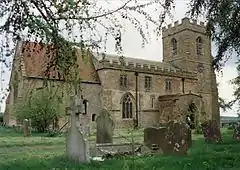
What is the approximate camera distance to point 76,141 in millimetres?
10539

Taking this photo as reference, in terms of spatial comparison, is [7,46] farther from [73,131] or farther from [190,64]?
[190,64]

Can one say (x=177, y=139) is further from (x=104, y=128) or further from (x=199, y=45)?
(x=199, y=45)

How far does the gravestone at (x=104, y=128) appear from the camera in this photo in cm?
1477

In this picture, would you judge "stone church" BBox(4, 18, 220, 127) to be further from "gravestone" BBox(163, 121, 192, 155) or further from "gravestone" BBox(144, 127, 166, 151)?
"gravestone" BBox(163, 121, 192, 155)

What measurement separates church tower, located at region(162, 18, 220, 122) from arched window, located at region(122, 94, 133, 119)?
11.2 meters

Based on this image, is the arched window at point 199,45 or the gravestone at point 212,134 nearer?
the gravestone at point 212,134

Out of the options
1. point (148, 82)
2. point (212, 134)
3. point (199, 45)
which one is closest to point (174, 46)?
point (199, 45)

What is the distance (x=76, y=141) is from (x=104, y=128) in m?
4.39

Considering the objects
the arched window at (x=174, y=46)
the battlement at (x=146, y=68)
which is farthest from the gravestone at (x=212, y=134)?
the arched window at (x=174, y=46)

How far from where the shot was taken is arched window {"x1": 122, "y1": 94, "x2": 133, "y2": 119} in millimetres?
41531

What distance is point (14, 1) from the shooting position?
4.82m

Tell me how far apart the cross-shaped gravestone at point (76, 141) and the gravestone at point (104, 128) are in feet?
12.6

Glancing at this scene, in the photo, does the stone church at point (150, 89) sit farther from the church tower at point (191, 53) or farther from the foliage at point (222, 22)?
the foliage at point (222, 22)

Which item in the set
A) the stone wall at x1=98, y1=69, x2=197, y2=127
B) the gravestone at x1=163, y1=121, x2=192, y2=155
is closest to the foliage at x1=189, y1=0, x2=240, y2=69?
the gravestone at x1=163, y1=121, x2=192, y2=155
